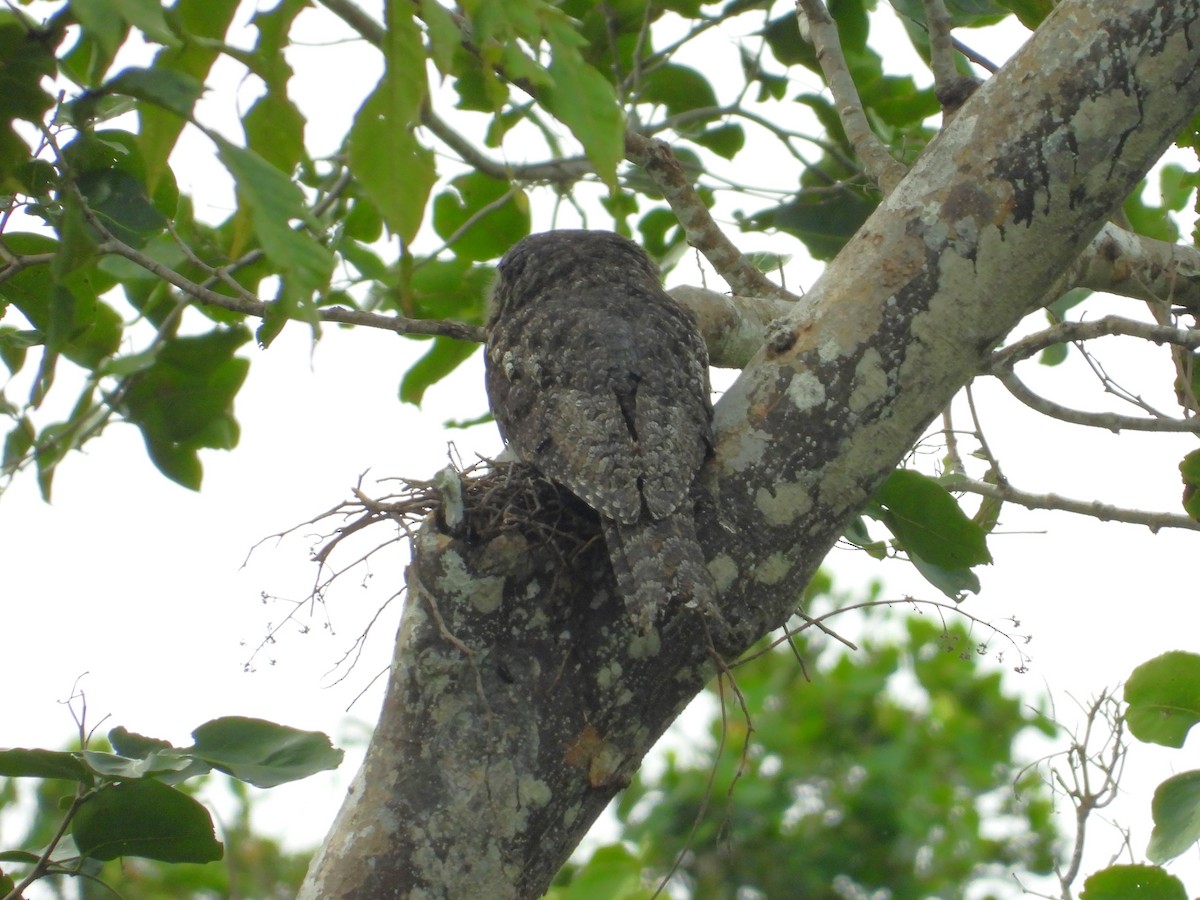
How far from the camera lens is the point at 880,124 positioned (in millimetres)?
3891

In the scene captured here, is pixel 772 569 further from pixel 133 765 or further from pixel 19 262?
pixel 19 262

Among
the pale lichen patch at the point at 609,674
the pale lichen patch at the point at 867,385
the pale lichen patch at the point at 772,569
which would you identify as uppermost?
the pale lichen patch at the point at 867,385

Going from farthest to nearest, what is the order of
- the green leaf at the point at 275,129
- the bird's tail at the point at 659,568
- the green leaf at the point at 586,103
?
the bird's tail at the point at 659,568, the green leaf at the point at 275,129, the green leaf at the point at 586,103

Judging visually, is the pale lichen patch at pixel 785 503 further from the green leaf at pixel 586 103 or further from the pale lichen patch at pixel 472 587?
the green leaf at pixel 586 103

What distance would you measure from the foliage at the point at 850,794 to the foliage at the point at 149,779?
194 inches

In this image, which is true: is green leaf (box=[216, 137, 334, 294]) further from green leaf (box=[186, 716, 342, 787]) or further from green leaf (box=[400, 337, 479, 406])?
green leaf (box=[400, 337, 479, 406])

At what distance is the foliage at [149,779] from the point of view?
181cm

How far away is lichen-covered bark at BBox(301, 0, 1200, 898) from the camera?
6.18 ft

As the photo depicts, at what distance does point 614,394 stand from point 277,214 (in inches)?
54.3

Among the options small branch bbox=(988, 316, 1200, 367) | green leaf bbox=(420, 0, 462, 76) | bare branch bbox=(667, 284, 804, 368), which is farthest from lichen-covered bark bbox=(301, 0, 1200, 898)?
green leaf bbox=(420, 0, 462, 76)

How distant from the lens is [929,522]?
2.52m

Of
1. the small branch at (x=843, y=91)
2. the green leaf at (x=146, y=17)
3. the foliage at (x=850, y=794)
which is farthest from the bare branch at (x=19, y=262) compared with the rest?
the foliage at (x=850, y=794)

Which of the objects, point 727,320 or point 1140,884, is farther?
point 727,320

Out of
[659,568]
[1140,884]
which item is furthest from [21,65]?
[1140,884]
